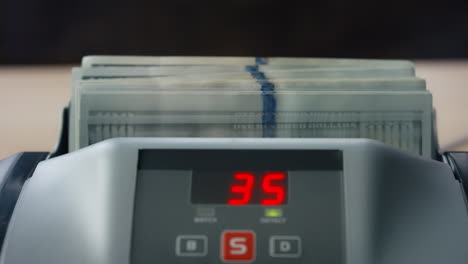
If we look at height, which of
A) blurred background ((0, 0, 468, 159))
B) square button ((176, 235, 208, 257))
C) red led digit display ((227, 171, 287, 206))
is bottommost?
square button ((176, 235, 208, 257))

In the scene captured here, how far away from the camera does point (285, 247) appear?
0.47 metres

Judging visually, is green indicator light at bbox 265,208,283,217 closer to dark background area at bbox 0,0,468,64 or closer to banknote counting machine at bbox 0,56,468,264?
banknote counting machine at bbox 0,56,468,264

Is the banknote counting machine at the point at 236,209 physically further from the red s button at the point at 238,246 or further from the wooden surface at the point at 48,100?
the wooden surface at the point at 48,100

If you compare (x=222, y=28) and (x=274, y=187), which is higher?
(x=222, y=28)

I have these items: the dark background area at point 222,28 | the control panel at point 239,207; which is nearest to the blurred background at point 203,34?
the dark background area at point 222,28

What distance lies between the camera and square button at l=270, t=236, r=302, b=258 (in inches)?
18.6

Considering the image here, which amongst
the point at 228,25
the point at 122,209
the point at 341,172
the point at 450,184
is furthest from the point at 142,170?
the point at 228,25

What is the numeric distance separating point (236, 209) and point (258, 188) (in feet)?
0.08

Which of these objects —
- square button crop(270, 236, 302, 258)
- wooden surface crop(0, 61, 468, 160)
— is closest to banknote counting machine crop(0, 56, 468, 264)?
square button crop(270, 236, 302, 258)

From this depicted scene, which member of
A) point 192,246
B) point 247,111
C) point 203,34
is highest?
point 203,34

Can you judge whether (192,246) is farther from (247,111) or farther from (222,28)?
(222,28)

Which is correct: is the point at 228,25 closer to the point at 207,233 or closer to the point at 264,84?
the point at 264,84

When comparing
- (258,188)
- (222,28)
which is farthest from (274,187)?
(222,28)

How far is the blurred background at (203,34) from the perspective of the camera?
48.2 inches
